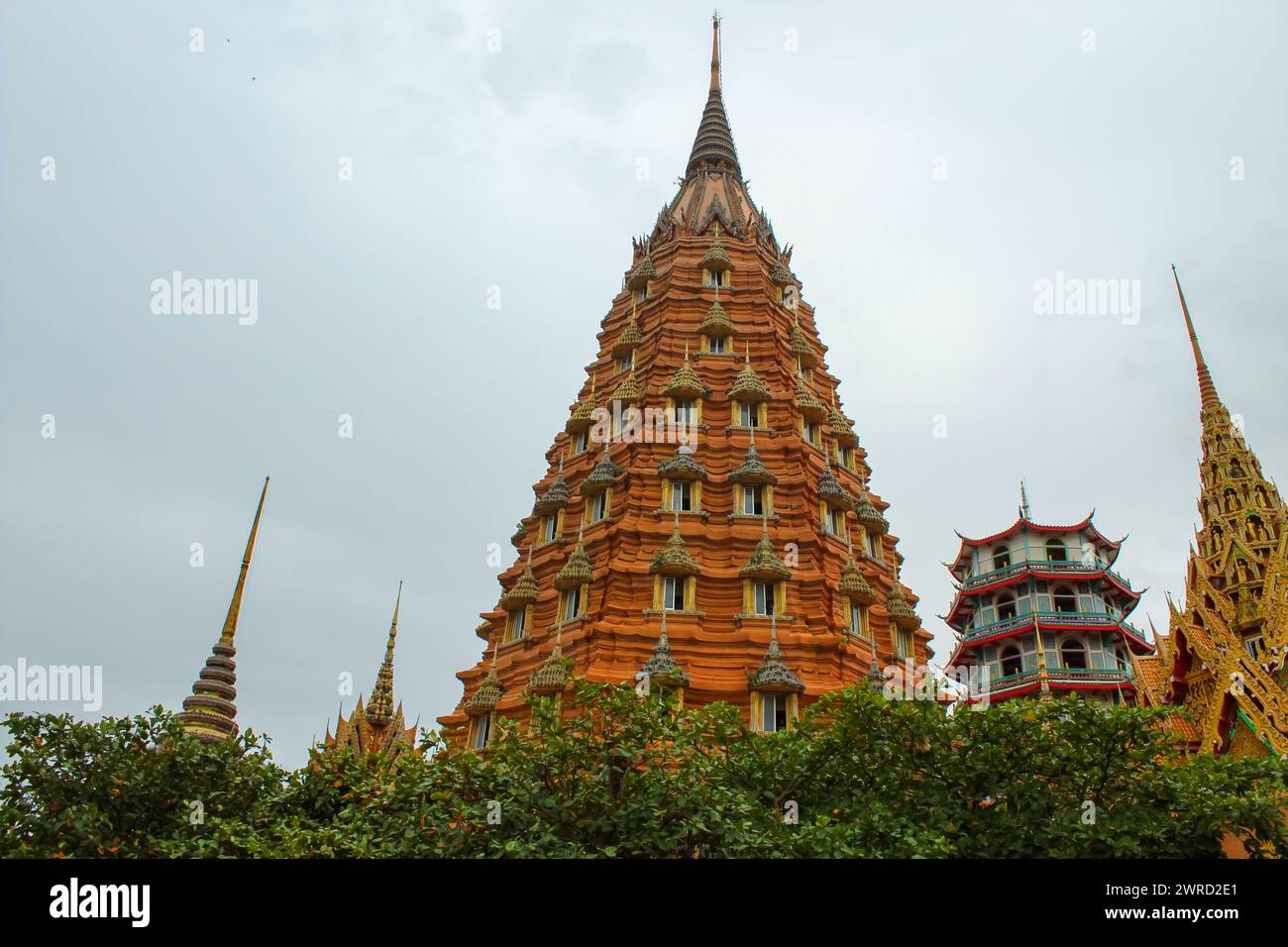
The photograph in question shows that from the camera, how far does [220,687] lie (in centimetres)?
3638

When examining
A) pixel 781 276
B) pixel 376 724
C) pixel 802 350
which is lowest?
pixel 376 724

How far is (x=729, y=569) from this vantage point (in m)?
30.2

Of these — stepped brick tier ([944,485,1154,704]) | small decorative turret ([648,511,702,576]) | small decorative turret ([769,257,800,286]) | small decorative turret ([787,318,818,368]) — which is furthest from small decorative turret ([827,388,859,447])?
stepped brick tier ([944,485,1154,704])

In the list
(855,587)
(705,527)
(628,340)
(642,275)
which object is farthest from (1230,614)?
(642,275)

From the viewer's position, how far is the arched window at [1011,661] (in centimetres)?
4969

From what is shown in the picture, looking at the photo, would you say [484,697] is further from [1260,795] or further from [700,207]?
[700,207]

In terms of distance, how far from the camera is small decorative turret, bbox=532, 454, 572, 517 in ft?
112

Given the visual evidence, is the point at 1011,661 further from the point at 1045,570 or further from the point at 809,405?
the point at 809,405

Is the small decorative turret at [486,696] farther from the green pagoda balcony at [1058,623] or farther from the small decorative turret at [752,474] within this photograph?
the green pagoda balcony at [1058,623]

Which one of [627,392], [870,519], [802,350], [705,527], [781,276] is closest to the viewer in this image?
[705,527]

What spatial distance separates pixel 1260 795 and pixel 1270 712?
40.8ft

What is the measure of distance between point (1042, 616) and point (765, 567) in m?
25.6
